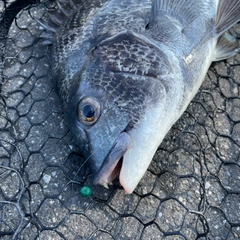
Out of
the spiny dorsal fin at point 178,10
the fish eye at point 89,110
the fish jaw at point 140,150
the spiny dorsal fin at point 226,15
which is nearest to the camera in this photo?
the fish jaw at point 140,150

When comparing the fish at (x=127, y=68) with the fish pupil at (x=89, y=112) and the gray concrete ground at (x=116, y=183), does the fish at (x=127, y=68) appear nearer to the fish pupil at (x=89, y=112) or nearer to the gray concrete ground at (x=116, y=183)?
the fish pupil at (x=89, y=112)

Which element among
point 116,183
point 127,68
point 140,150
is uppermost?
point 127,68

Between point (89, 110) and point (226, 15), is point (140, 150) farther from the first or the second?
point (226, 15)

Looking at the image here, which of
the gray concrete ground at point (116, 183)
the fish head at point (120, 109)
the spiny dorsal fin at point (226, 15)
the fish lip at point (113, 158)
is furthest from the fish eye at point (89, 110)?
the spiny dorsal fin at point (226, 15)

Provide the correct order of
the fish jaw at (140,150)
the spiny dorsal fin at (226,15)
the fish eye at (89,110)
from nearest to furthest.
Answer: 1. the fish jaw at (140,150)
2. the fish eye at (89,110)
3. the spiny dorsal fin at (226,15)

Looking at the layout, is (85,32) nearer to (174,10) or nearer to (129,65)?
(129,65)

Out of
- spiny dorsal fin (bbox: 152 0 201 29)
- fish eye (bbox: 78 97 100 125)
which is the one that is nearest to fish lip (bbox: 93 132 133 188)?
fish eye (bbox: 78 97 100 125)

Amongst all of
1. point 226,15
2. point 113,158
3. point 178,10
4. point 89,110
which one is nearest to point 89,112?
point 89,110
